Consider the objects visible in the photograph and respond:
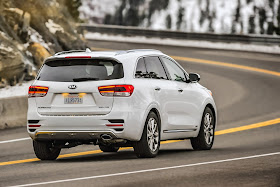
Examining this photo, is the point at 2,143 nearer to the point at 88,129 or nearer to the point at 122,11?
the point at 88,129

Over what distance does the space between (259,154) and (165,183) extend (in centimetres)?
331

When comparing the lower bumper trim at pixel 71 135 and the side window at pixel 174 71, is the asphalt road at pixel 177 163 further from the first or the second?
the side window at pixel 174 71

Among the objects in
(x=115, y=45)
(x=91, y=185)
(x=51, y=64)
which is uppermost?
(x=51, y=64)

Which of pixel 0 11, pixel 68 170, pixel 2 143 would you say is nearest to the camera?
pixel 68 170

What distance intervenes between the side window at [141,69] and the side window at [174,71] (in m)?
0.78

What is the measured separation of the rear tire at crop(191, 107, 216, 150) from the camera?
1364cm

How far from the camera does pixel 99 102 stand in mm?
11328

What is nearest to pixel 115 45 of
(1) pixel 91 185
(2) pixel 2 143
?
(2) pixel 2 143

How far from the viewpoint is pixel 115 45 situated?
42.4m

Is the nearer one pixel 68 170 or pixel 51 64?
pixel 68 170

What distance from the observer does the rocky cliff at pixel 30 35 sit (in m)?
20.4

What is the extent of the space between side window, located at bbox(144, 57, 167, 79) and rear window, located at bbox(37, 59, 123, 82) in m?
0.74

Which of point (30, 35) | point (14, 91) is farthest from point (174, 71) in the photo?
point (30, 35)

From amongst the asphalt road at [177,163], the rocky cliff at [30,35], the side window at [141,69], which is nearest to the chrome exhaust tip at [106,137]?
the asphalt road at [177,163]
